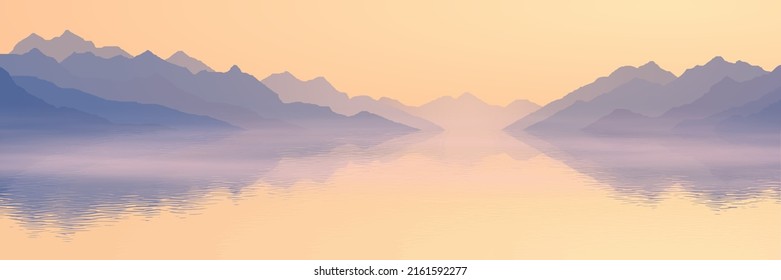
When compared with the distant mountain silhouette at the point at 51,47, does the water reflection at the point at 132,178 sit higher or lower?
lower

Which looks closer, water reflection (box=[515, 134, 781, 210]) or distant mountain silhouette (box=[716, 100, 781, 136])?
water reflection (box=[515, 134, 781, 210])

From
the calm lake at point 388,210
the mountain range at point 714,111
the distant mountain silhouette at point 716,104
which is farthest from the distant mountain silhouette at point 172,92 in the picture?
the calm lake at point 388,210

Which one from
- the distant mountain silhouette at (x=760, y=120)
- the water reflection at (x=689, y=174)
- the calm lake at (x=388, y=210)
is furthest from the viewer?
the distant mountain silhouette at (x=760, y=120)

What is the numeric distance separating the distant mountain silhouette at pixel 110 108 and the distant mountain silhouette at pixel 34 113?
6.72ft

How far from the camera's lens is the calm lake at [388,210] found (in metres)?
27.1

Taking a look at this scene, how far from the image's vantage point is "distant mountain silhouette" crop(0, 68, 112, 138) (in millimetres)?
153125

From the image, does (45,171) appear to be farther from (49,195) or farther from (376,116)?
(376,116)

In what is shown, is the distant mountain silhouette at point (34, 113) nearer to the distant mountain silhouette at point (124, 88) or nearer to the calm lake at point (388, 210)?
the distant mountain silhouette at point (124, 88)

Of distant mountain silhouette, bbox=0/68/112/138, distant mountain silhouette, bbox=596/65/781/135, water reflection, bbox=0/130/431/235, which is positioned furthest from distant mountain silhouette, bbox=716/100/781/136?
water reflection, bbox=0/130/431/235

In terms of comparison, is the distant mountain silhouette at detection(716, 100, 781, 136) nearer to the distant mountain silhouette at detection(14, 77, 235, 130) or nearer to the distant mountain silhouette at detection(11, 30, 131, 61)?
the distant mountain silhouette at detection(14, 77, 235, 130)

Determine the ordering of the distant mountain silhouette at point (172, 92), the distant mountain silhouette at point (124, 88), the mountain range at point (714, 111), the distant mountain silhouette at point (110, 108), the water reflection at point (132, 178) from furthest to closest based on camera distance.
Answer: the distant mountain silhouette at point (172, 92) < the distant mountain silhouette at point (124, 88) < the mountain range at point (714, 111) < the distant mountain silhouette at point (110, 108) < the water reflection at point (132, 178)

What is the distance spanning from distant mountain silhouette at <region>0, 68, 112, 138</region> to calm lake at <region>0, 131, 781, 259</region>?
99276mm

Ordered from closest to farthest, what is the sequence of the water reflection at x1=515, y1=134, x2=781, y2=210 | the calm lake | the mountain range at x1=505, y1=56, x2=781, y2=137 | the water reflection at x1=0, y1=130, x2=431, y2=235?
the calm lake, the water reflection at x1=0, y1=130, x2=431, y2=235, the water reflection at x1=515, y1=134, x2=781, y2=210, the mountain range at x1=505, y1=56, x2=781, y2=137

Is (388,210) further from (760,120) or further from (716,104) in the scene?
(716,104)
